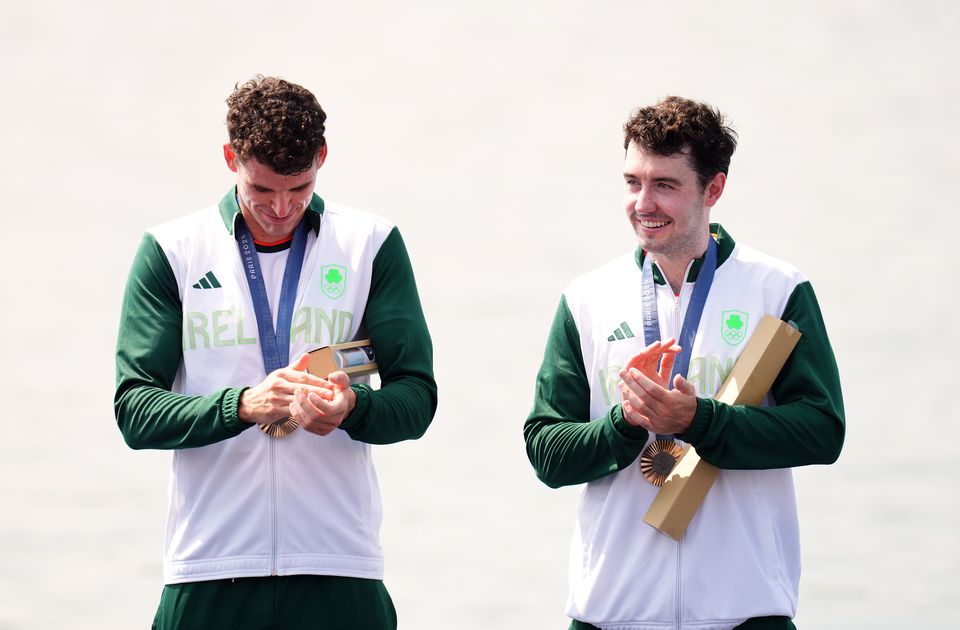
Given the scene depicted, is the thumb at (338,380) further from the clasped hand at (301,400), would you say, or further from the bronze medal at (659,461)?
the bronze medal at (659,461)

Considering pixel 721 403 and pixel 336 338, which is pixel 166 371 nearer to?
pixel 336 338

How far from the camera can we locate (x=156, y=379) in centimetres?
323

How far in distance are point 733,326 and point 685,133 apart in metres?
0.45

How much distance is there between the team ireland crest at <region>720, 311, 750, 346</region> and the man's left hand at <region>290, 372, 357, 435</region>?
2.79 ft

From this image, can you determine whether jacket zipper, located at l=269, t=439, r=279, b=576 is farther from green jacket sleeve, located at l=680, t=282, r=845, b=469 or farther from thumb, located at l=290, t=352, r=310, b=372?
green jacket sleeve, located at l=680, t=282, r=845, b=469

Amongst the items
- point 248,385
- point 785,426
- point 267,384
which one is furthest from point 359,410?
point 785,426

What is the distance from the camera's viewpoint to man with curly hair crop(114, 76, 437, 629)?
10.3 feet

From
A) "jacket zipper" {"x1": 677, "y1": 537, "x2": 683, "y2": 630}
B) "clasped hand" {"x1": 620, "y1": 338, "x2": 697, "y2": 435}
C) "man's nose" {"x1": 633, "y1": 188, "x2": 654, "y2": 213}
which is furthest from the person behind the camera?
"man's nose" {"x1": 633, "y1": 188, "x2": 654, "y2": 213}

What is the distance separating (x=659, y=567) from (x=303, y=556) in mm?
791

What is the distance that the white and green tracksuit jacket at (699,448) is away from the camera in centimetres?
306

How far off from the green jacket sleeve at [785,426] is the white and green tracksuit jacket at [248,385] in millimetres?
649

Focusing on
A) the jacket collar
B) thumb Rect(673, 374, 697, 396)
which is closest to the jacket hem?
thumb Rect(673, 374, 697, 396)

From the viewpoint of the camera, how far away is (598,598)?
315 centimetres

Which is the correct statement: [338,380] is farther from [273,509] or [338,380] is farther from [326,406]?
[273,509]
